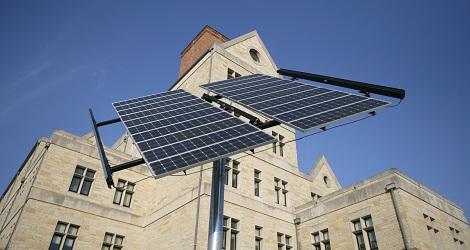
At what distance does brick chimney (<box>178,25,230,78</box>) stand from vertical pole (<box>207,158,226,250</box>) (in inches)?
972

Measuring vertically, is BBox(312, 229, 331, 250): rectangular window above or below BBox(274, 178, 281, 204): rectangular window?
below

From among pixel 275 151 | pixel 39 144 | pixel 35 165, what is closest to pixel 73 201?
pixel 35 165

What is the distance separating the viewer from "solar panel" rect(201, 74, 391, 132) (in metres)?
8.21

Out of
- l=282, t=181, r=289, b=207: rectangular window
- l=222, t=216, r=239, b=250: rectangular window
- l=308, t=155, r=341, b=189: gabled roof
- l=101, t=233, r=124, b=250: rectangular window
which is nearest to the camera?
l=222, t=216, r=239, b=250: rectangular window

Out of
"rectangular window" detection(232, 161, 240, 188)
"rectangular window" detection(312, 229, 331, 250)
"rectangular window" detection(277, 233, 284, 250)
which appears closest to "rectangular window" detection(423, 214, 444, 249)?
"rectangular window" detection(312, 229, 331, 250)

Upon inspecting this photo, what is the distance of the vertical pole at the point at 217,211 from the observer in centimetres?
710

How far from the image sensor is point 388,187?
1730 centimetres

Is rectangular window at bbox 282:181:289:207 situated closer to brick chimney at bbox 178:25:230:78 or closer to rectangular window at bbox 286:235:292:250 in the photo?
rectangular window at bbox 286:235:292:250

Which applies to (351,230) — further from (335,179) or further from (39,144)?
(39,144)

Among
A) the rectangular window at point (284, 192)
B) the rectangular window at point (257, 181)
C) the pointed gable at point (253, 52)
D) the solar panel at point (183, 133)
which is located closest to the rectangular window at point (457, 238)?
the rectangular window at point (284, 192)

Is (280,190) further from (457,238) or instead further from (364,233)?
(457,238)

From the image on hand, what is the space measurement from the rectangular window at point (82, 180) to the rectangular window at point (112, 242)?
3.15m

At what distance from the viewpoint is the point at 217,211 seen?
7375mm

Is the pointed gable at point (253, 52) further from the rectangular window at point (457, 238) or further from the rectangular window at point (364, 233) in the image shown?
the rectangular window at point (457, 238)
